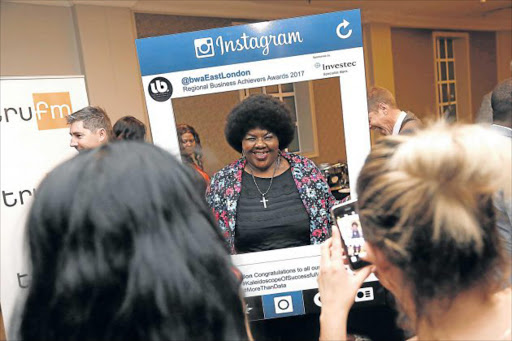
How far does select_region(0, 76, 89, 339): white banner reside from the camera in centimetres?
235

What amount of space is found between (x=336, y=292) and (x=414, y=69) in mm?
8534

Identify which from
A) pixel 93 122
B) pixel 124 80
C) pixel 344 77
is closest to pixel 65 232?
pixel 344 77

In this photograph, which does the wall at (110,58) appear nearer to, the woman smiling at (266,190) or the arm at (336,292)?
the woman smiling at (266,190)

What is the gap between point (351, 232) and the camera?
1.23m

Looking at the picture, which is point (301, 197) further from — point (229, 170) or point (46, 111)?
point (46, 111)

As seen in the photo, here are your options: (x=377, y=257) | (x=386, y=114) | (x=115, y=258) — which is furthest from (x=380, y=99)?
(x=115, y=258)

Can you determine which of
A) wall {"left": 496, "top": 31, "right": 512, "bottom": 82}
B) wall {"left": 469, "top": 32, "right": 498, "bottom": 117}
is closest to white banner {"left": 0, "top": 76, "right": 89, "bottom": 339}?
wall {"left": 469, "top": 32, "right": 498, "bottom": 117}

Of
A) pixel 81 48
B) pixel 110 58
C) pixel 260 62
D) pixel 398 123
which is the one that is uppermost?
pixel 81 48

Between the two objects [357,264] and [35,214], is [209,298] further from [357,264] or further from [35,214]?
[357,264]

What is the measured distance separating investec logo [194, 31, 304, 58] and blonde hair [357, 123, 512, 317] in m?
0.85

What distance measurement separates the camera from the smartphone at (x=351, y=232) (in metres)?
1.07

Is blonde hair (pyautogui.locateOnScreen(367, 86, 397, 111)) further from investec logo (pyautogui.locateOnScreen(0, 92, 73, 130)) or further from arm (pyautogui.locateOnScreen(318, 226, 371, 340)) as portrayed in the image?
arm (pyautogui.locateOnScreen(318, 226, 371, 340))

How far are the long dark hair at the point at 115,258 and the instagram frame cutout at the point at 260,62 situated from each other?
976 mm

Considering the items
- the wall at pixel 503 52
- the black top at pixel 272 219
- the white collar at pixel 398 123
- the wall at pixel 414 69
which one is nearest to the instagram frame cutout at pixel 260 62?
the black top at pixel 272 219
